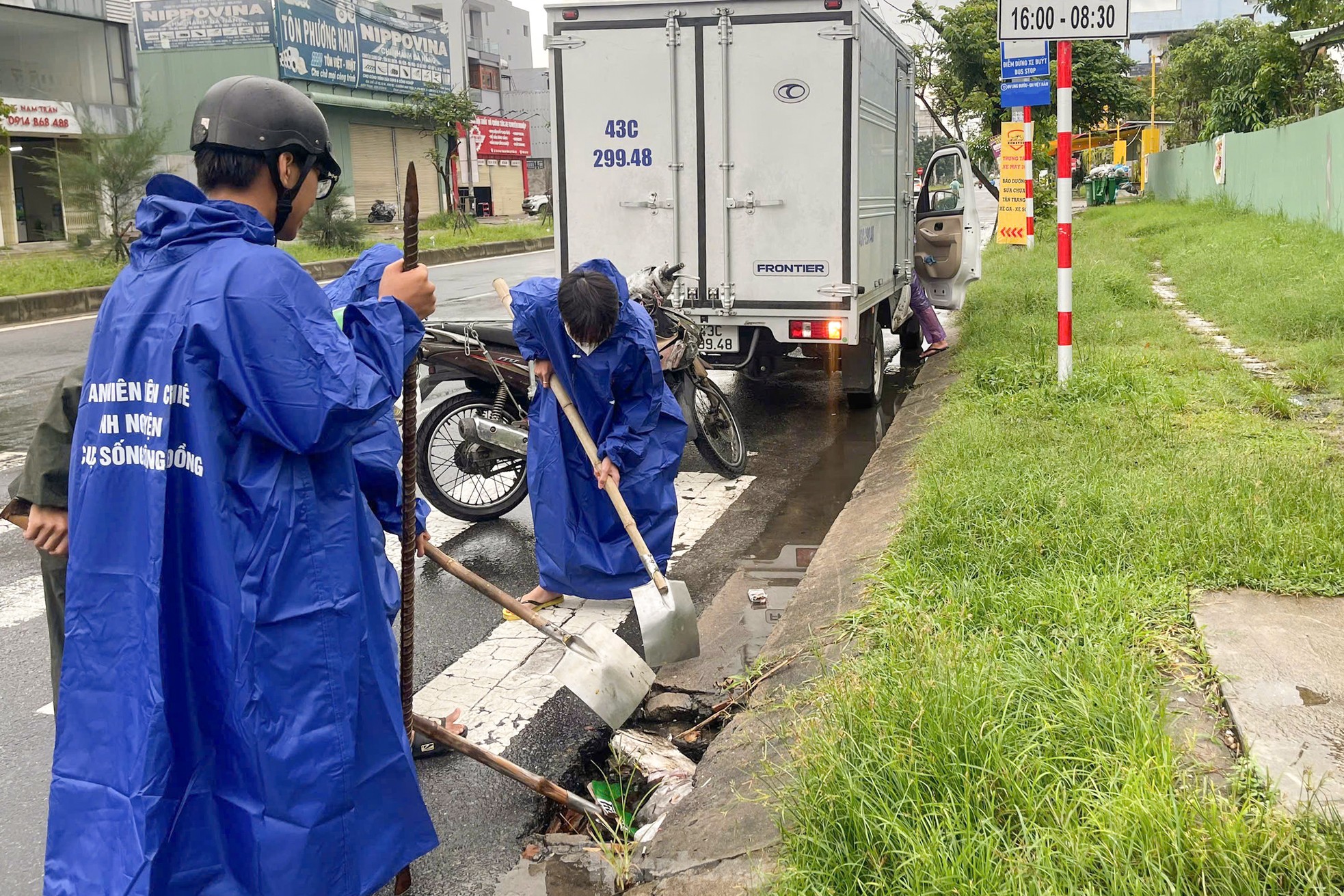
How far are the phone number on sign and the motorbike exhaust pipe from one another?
3.70 meters

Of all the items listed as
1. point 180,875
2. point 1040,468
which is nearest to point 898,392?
point 1040,468

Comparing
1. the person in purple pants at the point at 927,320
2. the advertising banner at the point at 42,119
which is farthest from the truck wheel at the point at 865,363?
the advertising banner at the point at 42,119

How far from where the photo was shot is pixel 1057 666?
120 inches

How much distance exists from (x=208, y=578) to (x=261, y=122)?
0.92 metres

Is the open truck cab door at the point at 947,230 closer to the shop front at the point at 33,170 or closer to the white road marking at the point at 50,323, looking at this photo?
the white road marking at the point at 50,323

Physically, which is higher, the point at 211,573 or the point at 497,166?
the point at 497,166

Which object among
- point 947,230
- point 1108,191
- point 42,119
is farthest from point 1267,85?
point 42,119

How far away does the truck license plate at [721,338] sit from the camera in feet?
26.6

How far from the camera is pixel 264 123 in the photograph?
2.52 m

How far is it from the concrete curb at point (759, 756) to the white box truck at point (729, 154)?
267 cm

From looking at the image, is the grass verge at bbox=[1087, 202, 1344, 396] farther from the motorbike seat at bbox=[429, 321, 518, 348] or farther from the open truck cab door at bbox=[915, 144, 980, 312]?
the motorbike seat at bbox=[429, 321, 518, 348]

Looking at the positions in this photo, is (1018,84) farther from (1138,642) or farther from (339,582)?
(339,582)

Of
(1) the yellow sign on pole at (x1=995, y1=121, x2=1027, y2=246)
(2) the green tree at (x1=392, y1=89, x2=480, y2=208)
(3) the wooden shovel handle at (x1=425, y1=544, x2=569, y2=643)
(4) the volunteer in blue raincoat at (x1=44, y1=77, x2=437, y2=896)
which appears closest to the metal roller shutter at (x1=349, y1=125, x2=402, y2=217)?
(2) the green tree at (x1=392, y1=89, x2=480, y2=208)

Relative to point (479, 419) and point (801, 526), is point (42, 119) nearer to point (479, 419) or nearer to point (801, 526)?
point (479, 419)
